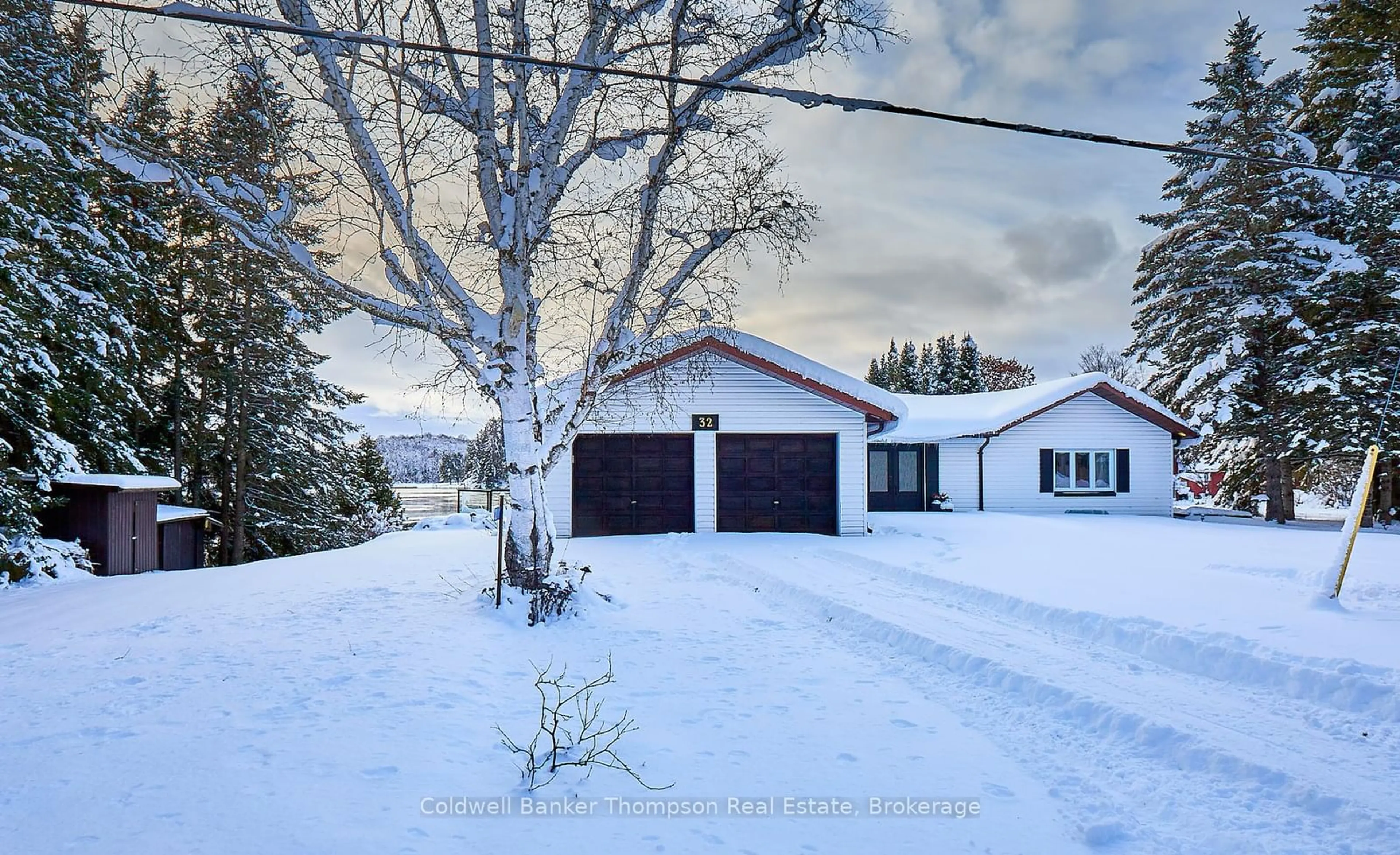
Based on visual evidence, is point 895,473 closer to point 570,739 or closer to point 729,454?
point 729,454

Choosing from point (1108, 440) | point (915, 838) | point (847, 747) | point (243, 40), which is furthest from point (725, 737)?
point (1108, 440)

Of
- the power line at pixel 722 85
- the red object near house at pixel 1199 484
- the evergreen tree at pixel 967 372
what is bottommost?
the red object near house at pixel 1199 484

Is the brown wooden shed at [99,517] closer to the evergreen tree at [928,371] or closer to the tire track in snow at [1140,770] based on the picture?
the tire track in snow at [1140,770]

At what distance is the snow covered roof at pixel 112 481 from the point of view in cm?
1018

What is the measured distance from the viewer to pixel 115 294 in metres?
13.2

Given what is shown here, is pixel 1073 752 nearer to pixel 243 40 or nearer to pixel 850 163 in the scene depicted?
pixel 850 163

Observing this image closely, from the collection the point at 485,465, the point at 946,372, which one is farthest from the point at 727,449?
the point at 485,465

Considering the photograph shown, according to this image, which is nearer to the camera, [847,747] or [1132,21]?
[847,747]

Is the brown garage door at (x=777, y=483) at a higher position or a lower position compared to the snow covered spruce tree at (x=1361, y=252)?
lower

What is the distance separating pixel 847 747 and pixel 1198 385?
21836 millimetres

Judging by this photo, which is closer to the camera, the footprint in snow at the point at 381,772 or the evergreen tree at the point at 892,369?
the footprint in snow at the point at 381,772

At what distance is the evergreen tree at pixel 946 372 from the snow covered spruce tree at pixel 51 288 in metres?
42.4

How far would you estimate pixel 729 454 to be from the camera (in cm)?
1576

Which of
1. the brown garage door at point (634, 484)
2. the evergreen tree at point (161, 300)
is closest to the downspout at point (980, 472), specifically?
the brown garage door at point (634, 484)
